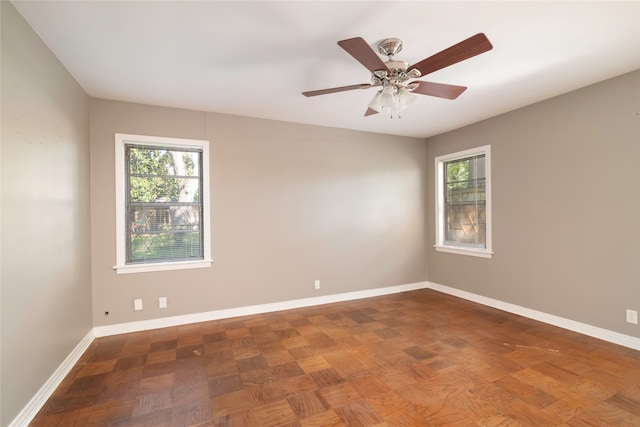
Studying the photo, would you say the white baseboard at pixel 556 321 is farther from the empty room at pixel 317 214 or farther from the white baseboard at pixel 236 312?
the white baseboard at pixel 236 312

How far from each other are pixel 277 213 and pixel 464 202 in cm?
283

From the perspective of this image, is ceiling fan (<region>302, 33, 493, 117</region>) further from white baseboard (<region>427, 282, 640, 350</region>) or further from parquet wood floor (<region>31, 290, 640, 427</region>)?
white baseboard (<region>427, 282, 640, 350</region>)

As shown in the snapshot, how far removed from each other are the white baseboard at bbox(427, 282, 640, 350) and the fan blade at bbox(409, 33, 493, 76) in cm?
302

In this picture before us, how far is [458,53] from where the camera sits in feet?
5.66

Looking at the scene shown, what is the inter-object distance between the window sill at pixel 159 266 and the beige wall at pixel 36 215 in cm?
45

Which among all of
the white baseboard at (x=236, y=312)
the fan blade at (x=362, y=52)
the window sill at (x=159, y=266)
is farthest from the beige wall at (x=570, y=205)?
the window sill at (x=159, y=266)

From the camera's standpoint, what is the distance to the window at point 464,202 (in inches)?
157

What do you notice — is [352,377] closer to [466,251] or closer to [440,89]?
[440,89]

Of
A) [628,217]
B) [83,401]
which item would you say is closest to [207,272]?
[83,401]

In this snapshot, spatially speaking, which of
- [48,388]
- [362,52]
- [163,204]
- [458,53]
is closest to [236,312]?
[163,204]

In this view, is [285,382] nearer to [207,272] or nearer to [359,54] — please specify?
[207,272]

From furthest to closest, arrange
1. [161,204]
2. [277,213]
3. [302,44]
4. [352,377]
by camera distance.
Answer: [277,213] < [161,204] < [352,377] < [302,44]

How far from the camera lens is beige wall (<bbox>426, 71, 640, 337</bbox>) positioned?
2.68m

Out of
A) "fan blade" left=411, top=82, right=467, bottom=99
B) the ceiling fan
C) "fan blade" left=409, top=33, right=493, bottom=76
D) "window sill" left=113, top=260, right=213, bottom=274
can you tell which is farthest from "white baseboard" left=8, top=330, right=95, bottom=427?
"fan blade" left=411, top=82, right=467, bottom=99
